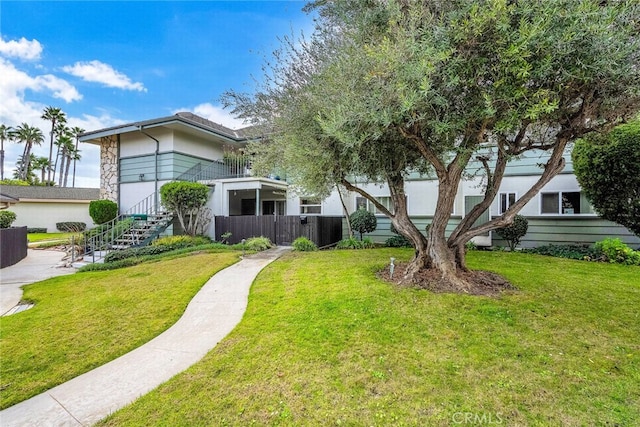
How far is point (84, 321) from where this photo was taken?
4766 millimetres

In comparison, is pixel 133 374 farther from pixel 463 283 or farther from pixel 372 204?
pixel 372 204

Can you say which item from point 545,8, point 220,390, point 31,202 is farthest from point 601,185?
point 31,202

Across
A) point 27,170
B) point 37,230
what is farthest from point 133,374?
point 27,170

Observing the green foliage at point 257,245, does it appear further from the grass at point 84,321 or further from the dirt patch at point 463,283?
the dirt patch at point 463,283

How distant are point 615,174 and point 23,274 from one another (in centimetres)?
1679

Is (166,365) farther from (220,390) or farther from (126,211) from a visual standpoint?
(126,211)

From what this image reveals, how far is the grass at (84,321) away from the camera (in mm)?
3385

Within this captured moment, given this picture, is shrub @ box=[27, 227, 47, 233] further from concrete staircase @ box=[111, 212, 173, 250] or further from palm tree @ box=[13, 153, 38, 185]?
palm tree @ box=[13, 153, 38, 185]

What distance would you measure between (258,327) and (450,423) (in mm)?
2615

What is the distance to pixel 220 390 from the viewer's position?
2.82 m

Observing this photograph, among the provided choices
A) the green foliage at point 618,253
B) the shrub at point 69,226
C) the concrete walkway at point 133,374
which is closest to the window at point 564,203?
the green foliage at point 618,253

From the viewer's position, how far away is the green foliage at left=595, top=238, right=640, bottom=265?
790cm

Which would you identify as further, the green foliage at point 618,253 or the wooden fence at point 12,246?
the wooden fence at point 12,246

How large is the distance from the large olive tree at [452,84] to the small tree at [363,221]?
18.3ft
